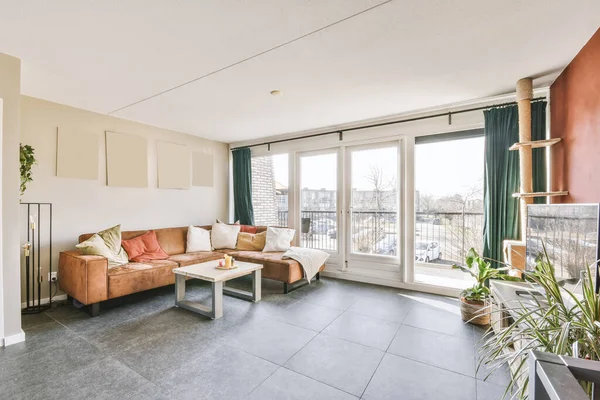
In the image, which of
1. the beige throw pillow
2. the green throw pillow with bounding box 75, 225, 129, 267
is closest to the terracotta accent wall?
the beige throw pillow

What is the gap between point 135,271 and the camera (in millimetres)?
3066

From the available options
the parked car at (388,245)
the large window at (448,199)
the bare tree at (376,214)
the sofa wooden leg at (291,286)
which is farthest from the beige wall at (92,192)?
the large window at (448,199)

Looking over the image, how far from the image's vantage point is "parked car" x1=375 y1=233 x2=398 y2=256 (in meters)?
3.94

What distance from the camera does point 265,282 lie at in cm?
414

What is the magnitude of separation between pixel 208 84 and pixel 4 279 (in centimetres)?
240

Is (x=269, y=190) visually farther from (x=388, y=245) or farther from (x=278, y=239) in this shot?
(x=388, y=245)

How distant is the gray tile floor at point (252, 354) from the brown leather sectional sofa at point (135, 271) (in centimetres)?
24

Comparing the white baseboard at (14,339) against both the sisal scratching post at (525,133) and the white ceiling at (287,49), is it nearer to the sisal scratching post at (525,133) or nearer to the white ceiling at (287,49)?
the white ceiling at (287,49)

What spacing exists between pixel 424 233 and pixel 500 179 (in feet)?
4.33

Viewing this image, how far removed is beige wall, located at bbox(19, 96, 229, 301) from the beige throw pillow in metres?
1.00

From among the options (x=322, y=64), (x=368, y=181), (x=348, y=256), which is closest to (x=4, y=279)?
(x=322, y=64)

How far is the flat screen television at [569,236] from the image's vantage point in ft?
4.97

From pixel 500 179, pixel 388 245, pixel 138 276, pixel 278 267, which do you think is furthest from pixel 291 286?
pixel 500 179

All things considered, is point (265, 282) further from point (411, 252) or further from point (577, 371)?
point (577, 371)
